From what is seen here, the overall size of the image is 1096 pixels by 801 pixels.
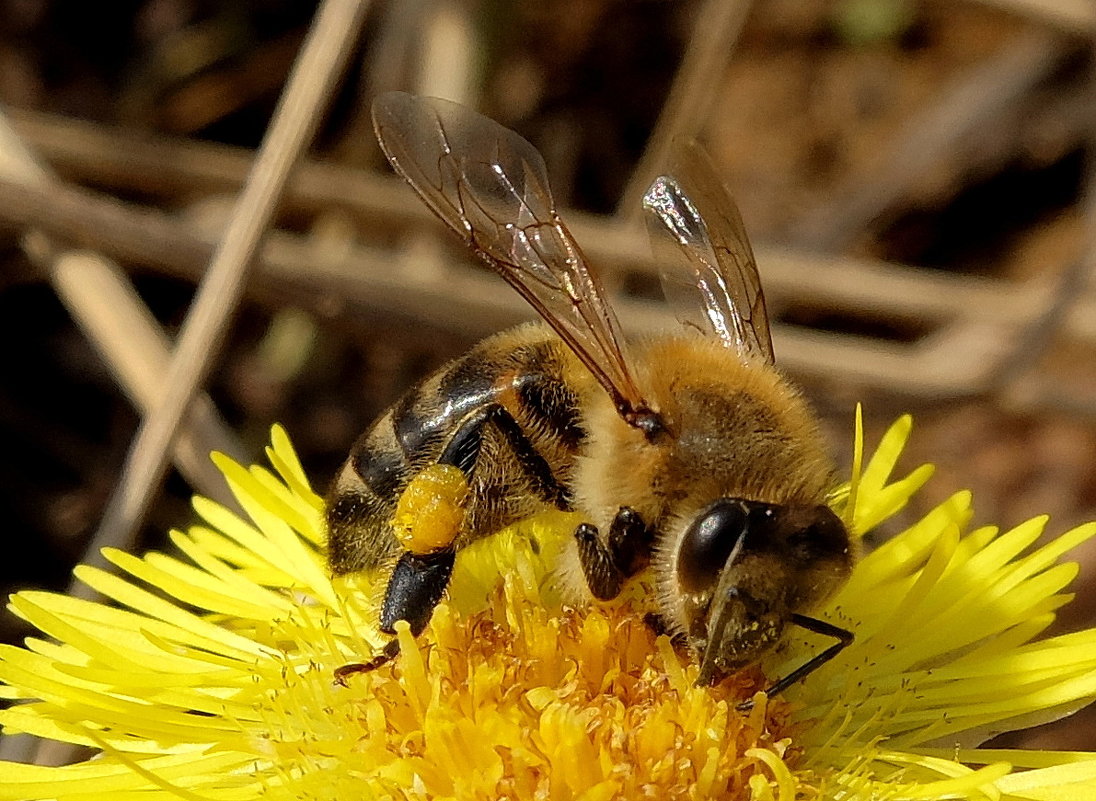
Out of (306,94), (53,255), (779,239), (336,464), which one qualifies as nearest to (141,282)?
(336,464)

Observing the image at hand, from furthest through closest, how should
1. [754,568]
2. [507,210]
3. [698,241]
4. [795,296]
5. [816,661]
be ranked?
1. [795,296]
2. [698,241]
3. [507,210]
4. [816,661]
5. [754,568]

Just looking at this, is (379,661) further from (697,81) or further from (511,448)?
(697,81)

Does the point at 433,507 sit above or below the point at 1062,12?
below

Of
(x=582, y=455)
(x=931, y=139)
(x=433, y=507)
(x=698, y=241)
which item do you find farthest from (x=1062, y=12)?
(x=433, y=507)

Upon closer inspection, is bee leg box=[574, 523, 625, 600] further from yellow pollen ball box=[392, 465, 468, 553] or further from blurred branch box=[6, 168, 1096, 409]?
blurred branch box=[6, 168, 1096, 409]

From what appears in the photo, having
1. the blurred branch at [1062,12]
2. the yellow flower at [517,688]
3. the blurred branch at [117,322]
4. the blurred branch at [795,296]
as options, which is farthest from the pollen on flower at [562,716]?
the blurred branch at [1062,12]

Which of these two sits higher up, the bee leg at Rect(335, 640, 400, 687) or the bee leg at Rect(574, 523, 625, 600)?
the bee leg at Rect(335, 640, 400, 687)

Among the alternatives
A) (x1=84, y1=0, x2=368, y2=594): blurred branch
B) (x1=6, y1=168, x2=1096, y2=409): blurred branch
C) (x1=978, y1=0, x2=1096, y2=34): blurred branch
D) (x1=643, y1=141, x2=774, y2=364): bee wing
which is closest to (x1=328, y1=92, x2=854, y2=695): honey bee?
(x1=643, y1=141, x2=774, y2=364): bee wing
